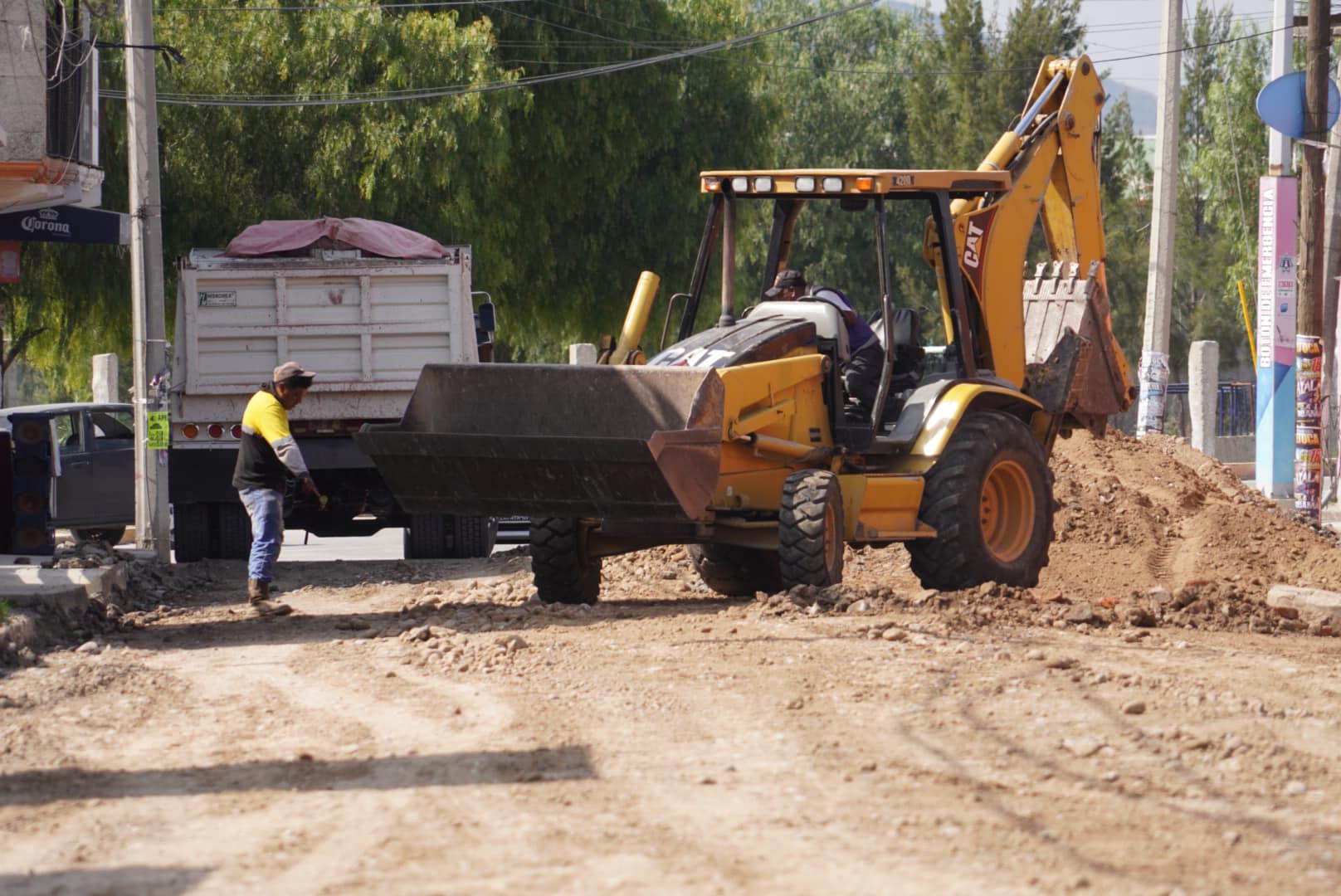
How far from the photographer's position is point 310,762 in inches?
294

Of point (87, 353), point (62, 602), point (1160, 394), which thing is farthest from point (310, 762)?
point (87, 353)

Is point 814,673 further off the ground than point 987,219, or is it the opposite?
point 987,219

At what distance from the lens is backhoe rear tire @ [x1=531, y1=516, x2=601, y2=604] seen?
1229cm

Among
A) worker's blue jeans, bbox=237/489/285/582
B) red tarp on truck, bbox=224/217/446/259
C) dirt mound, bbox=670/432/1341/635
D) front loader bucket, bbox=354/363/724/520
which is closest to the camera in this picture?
front loader bucket, bbox=354/363/724/520

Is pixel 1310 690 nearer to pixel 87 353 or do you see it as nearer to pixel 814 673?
pixel 814 673

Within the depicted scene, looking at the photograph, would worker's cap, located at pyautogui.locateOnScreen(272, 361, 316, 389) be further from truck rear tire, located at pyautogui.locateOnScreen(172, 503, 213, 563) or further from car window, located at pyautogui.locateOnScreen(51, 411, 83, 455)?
car window, located at pyautogui.locateOnScreen(51, 411, 83, 455)

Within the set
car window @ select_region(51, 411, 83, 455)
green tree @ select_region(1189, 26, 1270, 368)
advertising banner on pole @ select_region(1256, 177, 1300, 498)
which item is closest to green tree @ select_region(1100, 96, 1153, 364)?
green tree @ select_region(1189, 26, 1270, 368)

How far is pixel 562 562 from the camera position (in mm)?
12352

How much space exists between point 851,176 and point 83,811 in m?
6.68

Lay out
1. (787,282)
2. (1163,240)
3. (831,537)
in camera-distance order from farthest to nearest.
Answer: (1163,240), (787,282), (831,537)

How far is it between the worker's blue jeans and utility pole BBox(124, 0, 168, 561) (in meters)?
4.28

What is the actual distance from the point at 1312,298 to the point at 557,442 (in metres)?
12.4

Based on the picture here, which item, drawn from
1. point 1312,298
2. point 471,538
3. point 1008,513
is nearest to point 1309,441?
point 1312,298

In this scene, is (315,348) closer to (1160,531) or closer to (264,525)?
(264,525)
